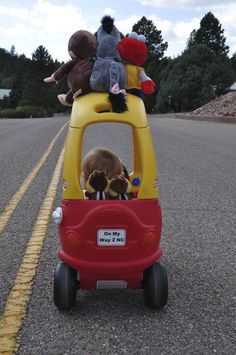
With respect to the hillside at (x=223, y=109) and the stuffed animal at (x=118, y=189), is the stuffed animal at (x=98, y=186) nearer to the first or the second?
the stuffed animal at (x=118, y=189)

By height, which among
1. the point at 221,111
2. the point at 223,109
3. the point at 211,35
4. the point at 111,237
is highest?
the point at 211,35

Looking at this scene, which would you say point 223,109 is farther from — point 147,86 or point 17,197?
point 147,86

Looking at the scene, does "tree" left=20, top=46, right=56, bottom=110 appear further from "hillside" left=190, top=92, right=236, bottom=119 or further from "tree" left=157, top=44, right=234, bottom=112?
"hillside" left=190, top=92, right=236, bottom=119

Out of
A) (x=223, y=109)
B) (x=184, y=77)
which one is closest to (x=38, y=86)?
(x=184, y=77)

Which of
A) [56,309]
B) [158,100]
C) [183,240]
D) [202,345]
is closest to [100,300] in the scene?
[56,309]

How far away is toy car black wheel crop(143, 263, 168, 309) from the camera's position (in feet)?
8.98

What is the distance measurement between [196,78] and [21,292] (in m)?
58.2

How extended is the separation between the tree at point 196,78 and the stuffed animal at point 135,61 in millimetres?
55352

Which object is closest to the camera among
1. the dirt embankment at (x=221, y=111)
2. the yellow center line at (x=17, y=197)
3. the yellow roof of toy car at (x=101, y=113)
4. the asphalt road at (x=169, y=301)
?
the asphalt road at (x=169, y=301)

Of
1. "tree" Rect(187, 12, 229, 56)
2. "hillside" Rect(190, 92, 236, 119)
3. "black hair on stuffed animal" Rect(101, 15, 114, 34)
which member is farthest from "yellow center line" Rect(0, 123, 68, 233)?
"tree" Rect(187, 12, 229, 56)

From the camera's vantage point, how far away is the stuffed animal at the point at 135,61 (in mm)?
2965

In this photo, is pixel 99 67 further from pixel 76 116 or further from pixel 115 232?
pixel 115 232

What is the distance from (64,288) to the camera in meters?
2.72

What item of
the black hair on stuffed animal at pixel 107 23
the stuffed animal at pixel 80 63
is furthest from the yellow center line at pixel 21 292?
the black hair on stuffed animal at pixel 107 23
